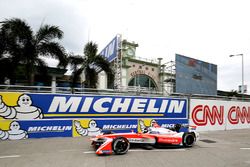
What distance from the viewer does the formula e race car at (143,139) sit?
7484 mm

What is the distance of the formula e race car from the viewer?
7.48 m

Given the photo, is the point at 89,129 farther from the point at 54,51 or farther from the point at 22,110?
the point at 54,51

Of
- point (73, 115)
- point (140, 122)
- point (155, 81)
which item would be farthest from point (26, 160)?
point (155, 81)

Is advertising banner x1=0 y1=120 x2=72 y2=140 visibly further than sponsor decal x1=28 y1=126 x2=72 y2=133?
No

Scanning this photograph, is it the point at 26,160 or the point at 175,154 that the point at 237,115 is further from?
the point at 26,160

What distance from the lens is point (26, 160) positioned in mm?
6781

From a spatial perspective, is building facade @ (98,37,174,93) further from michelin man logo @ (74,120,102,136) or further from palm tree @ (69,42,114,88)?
michelin man logo @ (74,120,102,136)

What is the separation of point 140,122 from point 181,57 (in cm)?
1850

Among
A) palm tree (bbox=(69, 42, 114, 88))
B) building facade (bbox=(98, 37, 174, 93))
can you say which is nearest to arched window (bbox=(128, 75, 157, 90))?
building facade (bbox=(98, 37, 174, 93))

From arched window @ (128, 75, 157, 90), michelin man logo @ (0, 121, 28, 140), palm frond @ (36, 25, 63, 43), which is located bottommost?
michelin man logo @ (0, 121, 28, 140)

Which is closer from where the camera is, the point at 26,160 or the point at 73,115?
the point at 26,160

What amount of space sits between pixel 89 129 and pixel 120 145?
15.1 ft

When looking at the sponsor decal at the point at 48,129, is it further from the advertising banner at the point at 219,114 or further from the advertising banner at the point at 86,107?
the advertising banner at the point at 219,114

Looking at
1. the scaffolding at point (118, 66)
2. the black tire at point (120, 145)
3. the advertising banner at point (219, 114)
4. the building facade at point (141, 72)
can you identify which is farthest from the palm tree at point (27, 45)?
the building facade at point (141, 72)
